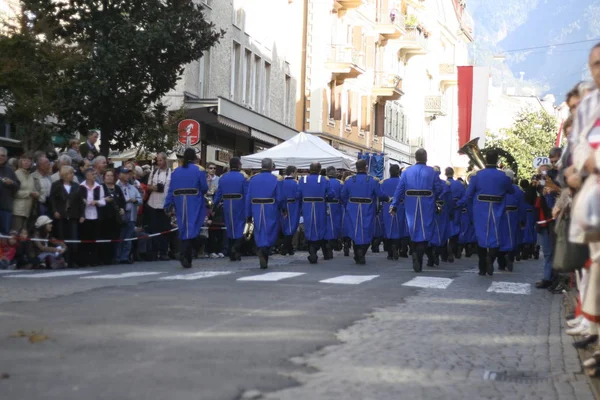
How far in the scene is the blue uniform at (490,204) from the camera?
19609 millimetres

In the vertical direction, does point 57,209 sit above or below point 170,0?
below

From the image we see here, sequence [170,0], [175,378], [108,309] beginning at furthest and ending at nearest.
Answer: [170,0]
[108,309]
[175,378]

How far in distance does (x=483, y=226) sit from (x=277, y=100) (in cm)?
3040

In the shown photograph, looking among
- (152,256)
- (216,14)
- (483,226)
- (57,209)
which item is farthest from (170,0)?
(216,14)

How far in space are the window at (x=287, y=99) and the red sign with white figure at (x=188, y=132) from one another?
22604mm

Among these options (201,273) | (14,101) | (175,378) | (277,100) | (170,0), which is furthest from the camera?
(277,100)

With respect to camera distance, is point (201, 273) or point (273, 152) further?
point (273, 152)

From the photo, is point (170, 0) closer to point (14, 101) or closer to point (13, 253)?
point (14, 101)

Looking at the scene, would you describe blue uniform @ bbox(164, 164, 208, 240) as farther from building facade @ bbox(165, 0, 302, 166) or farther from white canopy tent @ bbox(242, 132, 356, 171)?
building facade @ bbox(165, 0, 302, 166)

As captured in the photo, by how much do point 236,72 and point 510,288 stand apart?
2792cm

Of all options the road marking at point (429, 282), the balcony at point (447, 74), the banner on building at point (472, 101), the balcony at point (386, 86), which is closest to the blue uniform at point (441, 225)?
the road marking at point (429, 282)

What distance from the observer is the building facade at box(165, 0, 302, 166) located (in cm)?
3716

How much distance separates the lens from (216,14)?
39812mm

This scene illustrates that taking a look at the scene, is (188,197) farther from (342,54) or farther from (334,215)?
(342,54)
